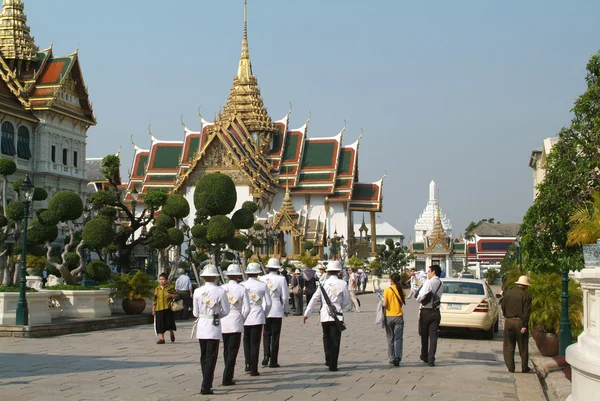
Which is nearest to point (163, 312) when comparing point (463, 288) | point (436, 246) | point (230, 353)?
point (230, 353)

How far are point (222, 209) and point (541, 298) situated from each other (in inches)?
717

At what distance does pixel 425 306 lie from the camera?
1250 cm

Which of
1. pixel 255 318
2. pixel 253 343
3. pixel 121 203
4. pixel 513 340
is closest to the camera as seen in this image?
pixel 253 343

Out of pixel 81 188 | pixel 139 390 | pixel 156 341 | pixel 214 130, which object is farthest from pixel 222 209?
pixel 214 130

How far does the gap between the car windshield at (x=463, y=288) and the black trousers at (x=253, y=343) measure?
7.54m

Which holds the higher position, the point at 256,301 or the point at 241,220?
the point at 241,220

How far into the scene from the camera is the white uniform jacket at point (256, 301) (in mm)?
10898

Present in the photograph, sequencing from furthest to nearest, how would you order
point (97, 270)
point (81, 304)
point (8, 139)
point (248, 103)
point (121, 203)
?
1. point (248, 103)
2. point (8, 139)
3. point (121, 203)
4. point (97, 270)
5. point (81, 304)

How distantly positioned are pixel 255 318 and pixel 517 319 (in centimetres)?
360

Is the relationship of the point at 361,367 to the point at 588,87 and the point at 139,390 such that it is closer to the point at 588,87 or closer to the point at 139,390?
the point at 139,390

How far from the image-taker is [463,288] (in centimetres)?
1762

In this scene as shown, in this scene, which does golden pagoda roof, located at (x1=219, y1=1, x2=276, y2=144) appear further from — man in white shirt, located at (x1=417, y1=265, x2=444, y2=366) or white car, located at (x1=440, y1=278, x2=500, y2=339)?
man in white shirt, located at (x1=417, y1=265, x2=444, y2=366)

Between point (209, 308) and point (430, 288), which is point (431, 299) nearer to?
point (430, 288)

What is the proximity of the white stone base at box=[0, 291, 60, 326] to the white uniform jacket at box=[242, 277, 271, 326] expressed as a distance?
7.49 metres
